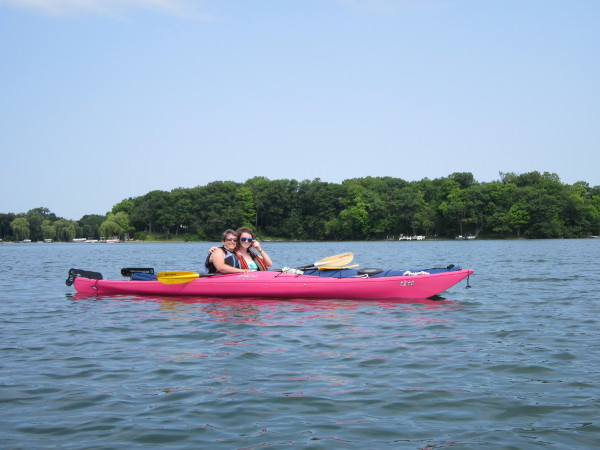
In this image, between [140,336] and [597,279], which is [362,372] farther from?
[597,279]

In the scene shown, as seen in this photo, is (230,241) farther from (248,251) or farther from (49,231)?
(49,231)

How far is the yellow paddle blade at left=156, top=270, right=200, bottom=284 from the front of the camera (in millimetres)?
11500

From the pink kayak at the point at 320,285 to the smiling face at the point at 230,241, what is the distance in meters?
0.59

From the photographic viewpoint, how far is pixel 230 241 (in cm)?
1132

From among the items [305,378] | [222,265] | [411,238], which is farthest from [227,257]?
[411,238]

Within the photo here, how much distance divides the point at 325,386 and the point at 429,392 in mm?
895

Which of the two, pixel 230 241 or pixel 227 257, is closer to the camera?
pixel 230 241

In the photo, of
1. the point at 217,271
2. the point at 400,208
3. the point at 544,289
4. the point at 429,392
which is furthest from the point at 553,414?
the point at 400,208

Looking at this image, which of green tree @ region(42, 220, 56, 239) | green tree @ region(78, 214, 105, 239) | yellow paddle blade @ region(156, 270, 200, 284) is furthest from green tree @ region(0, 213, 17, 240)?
yellow paddle blade @ region(156, 270, 200, 284)

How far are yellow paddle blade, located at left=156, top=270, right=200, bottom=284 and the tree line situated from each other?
75.4 meters

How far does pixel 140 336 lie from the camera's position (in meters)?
7.66

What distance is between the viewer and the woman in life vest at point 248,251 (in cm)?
1125

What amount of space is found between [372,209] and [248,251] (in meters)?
77.9

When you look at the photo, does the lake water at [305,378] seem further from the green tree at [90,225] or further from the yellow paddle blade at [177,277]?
the green tree at [90,225]
